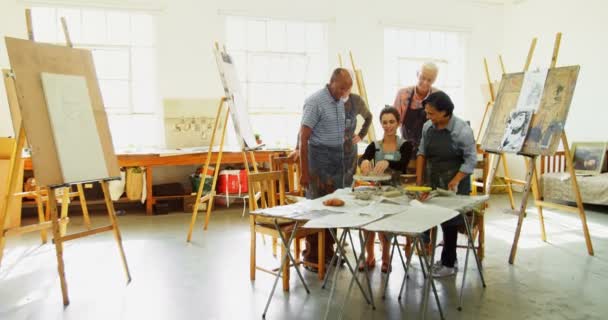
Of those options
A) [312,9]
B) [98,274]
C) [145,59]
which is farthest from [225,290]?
[312,9]

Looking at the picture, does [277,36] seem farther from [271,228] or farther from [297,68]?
[271,228]

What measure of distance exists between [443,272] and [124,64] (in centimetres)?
490

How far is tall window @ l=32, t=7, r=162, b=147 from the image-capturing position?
6.07 metres

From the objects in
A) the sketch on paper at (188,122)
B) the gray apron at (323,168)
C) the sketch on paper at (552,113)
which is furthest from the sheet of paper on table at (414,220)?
the sketch on paper at (188,122)

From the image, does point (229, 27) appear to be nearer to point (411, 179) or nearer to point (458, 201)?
point (411, 179)

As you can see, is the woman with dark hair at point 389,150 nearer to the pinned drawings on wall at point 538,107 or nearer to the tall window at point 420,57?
the pinned drawings on wall at point 538,107

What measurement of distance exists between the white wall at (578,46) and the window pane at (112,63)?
19.1 ft

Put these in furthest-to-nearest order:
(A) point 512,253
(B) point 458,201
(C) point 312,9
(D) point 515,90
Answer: (C) point 312,9, (D) point 515,90, (A) point 512,253, (B) point 458,201

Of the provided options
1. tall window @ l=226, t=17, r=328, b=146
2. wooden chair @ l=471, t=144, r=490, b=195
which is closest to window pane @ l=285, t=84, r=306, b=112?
tall window @ l=226, t=17, r=328, b=146

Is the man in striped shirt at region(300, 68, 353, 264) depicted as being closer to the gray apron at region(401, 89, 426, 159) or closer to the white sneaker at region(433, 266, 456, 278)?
the gray apron at region(401, 89, 426, 159)

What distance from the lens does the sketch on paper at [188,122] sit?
6.25 metres

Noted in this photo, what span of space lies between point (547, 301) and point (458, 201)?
885mm

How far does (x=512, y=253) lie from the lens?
11.8 ft

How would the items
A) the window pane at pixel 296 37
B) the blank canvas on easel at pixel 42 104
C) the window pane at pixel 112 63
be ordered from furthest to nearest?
the window pane at pixel 296 37, the window pane at pixel 112 63, the blank canvas on easel at pixel 42 104
